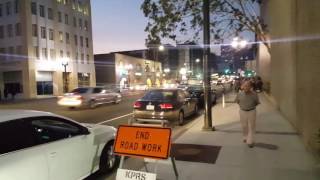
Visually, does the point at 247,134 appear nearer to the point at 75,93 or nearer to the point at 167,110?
the point at 167,110

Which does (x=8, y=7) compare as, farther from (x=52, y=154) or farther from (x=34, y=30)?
(x=52, y=154)

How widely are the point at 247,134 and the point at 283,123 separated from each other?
455 centimetres

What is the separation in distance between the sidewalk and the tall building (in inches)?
1761

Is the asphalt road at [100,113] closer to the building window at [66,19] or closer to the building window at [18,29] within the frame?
the building window at [18,29]

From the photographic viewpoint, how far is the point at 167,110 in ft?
47.7

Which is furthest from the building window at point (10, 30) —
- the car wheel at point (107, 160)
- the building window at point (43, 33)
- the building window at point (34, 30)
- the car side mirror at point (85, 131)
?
the car side mirror at point (85, 131)

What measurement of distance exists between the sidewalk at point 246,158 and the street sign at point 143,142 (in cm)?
149

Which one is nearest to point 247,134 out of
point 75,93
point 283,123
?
point 283,123

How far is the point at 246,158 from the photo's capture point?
8289 mm

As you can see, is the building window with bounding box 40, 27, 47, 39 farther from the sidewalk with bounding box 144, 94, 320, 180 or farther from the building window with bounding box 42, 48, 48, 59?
the sidewalk with bounding box 144, 94, 320, 180

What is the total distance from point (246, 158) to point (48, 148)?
14.9 feet

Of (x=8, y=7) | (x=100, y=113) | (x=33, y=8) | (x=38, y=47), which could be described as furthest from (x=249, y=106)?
(x=8, y=7)

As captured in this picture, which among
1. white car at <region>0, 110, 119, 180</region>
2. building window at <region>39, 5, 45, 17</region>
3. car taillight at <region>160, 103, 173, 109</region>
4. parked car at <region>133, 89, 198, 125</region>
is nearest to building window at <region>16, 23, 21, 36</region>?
building window at <region>39, 5, 45, 17</region>

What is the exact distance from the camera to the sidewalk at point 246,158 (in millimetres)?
7008
